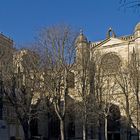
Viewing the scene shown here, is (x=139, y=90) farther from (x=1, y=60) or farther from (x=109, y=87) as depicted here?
(x=1, y=60)

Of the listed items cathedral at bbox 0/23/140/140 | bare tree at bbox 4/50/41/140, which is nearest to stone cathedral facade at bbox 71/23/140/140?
cathedral at bbox 0/23/140/140

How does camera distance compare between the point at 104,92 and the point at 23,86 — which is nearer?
the point at 23,86

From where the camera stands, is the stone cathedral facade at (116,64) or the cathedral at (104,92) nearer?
the cathedral at (104,92)

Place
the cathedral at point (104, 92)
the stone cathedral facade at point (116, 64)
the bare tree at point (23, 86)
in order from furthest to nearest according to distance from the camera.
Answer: the stone cathedral facade at point (116, 64) → the cathedral at point (104, 92) → the bare tree at point (23, 86)

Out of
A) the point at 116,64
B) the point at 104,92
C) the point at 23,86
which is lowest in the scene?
the point at 104,92

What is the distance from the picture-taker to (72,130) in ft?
210

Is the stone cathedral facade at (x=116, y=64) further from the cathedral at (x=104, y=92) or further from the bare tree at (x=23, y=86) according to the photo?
the bare tree at (x=23, y=86)

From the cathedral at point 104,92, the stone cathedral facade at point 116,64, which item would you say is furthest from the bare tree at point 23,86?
the stone cathedral facade at point 116,64

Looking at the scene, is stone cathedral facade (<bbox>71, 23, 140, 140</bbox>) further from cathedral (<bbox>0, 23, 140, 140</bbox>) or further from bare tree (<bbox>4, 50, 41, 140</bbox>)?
bare tree (<bbox>4, 50, 41, 140</bbox>)

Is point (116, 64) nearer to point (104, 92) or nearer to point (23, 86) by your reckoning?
point (104, 92)

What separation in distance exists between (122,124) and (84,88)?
1339 cm

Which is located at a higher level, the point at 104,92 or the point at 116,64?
the point at 116,64

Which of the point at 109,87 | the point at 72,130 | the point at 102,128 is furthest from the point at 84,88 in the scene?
the point at 72,130

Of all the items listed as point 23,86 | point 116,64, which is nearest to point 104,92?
point 116,64
